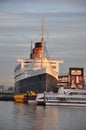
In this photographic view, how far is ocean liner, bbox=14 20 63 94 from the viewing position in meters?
94.7

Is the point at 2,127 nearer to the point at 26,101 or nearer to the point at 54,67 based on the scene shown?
the point at 26,101

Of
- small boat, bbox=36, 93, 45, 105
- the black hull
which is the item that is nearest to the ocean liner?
the black hull

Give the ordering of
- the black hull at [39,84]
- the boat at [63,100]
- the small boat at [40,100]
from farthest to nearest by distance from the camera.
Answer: the black hull at [39,84] → the small boat at [40,100] → the boat at [63,100]

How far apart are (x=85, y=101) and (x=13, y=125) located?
41903 millimetres

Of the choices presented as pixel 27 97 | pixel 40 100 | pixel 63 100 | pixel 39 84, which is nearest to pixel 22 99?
pixel 27 97

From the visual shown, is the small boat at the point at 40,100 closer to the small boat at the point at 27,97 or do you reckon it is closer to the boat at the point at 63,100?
the boat at the point at 63,100

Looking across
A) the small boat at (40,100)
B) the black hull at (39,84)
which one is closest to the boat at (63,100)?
the small boat at (40,100)

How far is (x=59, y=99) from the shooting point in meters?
81.6

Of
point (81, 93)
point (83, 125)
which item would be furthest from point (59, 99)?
point (83, 125)

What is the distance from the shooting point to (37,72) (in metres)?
95.4

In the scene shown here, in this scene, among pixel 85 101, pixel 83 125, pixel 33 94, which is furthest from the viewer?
pixel 33 94

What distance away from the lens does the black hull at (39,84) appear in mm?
93963

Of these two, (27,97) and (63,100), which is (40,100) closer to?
(63,100)

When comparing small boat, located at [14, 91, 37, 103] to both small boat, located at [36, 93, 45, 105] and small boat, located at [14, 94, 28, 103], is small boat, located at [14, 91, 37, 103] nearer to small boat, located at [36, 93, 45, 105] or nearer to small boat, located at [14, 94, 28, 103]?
small boat, located at [14, 94, 28, 103]
